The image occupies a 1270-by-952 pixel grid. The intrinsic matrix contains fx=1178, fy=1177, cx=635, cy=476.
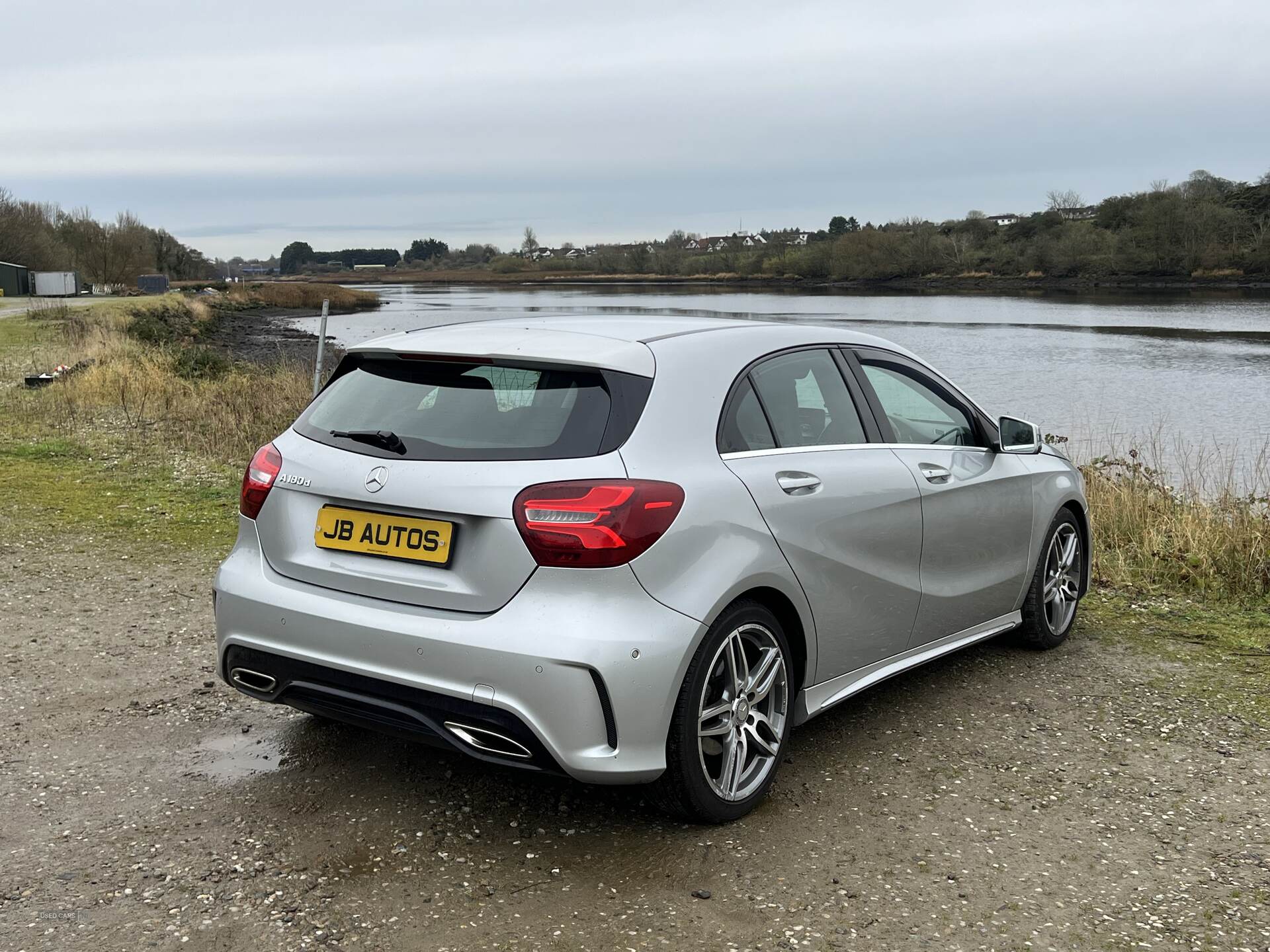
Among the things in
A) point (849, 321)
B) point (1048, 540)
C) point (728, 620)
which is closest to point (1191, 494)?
point (1048, 540)

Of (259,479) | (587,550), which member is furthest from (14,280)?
(587,550)

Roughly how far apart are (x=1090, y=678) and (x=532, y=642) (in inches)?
129

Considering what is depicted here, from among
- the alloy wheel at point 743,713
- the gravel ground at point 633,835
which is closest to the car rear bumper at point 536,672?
the alloy wheel at point 743,713

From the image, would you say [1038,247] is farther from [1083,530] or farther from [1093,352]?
[1083,530]

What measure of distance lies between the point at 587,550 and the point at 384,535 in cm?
68

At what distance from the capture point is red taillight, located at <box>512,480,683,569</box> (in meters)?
3.32

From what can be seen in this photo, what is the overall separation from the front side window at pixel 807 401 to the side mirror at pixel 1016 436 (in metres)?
1.05

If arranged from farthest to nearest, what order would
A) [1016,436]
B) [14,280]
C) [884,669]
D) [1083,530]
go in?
1. [14,280]
2. [1083,530]
3. [1016,436]
4. [884,669]

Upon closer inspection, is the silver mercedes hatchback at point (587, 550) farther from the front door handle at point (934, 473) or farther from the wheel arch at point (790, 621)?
the front door handle at point (934, 473)

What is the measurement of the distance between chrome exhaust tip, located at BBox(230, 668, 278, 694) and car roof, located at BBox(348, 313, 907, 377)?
1144 millimetres

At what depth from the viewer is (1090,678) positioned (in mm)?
5469

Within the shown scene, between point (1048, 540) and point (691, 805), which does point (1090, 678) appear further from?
point (691, 805)

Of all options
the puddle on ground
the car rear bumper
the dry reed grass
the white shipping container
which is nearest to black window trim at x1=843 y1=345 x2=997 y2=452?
Answer: the car rear bumper

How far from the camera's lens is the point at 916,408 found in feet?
16.3
